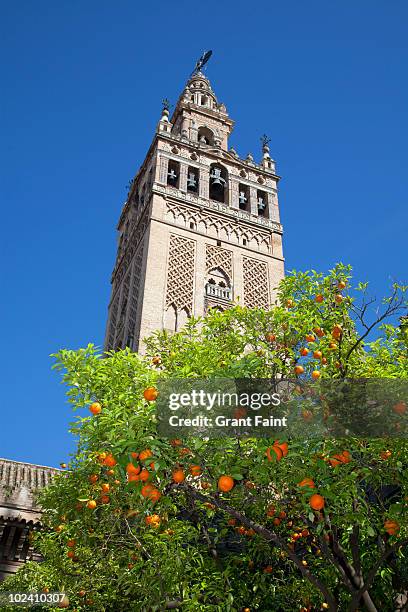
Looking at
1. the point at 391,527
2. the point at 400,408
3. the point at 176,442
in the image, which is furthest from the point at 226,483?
the point at 400,408

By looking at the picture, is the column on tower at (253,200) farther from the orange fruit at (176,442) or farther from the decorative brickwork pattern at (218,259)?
the orange fruit at (176,442)

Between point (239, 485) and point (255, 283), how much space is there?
57.0 ft

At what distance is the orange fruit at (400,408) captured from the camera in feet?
19.6

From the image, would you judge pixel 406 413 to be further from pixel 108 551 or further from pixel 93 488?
pixel 108 551

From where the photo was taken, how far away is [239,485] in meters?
7.84

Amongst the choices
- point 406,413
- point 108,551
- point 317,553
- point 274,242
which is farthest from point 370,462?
point 274,242

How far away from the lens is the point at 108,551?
943cm

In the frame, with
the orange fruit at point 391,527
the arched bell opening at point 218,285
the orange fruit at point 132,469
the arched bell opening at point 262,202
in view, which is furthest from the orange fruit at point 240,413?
the arched bell opening at point 262,202

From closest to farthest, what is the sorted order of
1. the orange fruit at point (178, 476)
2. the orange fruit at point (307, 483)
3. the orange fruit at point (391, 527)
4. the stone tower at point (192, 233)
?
the orange fruit at point (307, 483), the orange fruit at point (178, 476), the orange fruit at point (391, 527), the stone tower at point (192, 233)

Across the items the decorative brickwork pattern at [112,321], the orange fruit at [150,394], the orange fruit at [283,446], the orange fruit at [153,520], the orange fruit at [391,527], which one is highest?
the decorative brickwork pattern at [112,321]

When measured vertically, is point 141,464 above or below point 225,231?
Answer: below

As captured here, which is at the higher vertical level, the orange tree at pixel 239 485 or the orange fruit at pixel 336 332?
the orange fruit at pixel 336 332

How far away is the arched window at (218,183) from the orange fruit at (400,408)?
23123mm

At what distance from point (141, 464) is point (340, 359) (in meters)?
3.04
